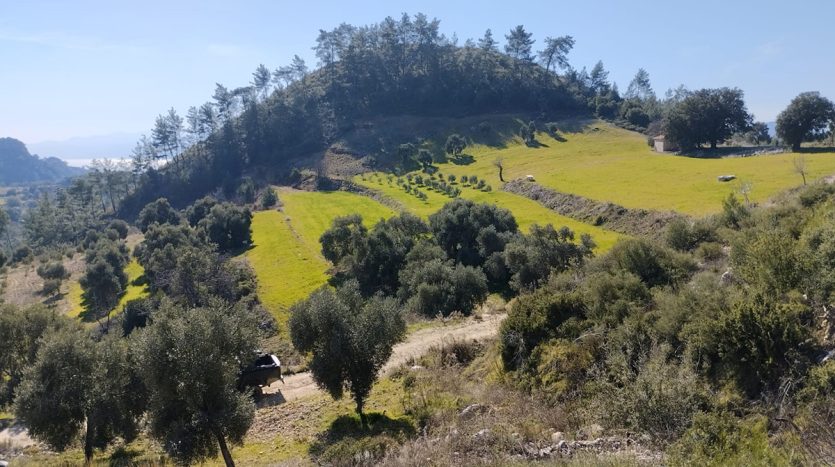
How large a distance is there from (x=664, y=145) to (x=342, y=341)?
91.8 metres

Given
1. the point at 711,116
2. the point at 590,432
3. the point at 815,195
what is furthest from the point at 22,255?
the point at 711,116

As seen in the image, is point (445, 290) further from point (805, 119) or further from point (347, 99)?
point (347, 99)

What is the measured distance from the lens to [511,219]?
195 feet

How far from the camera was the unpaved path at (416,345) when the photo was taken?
2584 cm

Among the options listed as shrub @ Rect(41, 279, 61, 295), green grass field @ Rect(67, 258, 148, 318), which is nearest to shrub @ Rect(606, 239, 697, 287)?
green grass field @ Rect(67, 258, 148, 318)

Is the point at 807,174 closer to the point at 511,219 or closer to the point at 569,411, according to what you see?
the point at 511,219

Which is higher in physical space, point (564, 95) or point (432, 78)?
point (432, 78)

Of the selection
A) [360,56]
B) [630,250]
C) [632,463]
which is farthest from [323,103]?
[632,463]

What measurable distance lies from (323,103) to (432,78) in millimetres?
33288

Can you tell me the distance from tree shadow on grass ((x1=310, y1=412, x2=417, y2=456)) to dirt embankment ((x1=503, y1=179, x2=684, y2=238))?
112 feet

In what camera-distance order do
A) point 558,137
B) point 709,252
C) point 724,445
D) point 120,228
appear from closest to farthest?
point 724,445, point 709,252, point 120,228, point 558,137

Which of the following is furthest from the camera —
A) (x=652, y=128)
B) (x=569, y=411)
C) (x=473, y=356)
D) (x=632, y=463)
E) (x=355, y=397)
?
(x=652, y=128)

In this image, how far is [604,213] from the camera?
201ft

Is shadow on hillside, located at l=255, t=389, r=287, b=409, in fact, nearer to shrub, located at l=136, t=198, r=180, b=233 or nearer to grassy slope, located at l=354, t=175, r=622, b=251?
grassy slope, located at l=354, t=175, r=622, b=251
